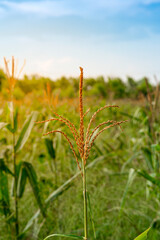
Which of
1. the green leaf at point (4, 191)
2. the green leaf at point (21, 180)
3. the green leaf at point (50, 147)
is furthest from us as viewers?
the green leaf at point (50, 147)

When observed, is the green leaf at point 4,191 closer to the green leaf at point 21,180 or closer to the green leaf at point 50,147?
the green leaf at point 21,180

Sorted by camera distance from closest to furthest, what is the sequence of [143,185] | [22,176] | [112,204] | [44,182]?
[22,176]
[44,182]
[112,204]
[143,185]

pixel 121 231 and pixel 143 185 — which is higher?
pixel 143 185

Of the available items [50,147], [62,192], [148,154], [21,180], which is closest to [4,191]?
[21,180]

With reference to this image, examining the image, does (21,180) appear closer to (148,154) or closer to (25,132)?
(25,132)

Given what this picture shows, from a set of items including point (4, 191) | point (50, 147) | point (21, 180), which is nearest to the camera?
point (4, 191)

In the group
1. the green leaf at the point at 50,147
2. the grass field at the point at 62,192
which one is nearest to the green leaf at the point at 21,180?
the grass field at the point at 62,192

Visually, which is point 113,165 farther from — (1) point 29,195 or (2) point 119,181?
(1) point 29,195

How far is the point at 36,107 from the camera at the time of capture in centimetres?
340

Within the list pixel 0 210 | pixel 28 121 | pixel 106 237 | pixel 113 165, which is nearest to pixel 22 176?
pixel 0 210

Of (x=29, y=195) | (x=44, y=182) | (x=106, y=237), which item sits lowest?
(x=106, y=237)

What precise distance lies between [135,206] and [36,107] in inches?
72.1

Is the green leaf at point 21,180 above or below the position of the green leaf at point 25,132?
below

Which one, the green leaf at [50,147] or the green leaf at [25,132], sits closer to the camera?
the green leaf at [25,132]
